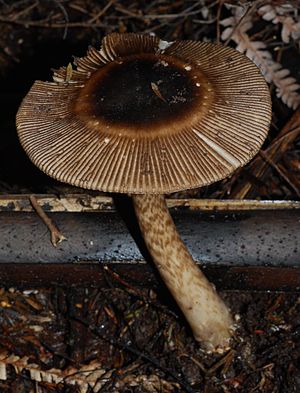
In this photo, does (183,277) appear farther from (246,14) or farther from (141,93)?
(246,14)

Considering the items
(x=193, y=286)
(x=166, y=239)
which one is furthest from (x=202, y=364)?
(x=166, y=239)

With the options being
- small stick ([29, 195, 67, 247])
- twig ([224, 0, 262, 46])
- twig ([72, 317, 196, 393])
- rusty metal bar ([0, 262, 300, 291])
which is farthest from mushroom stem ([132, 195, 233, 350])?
twig ([224, 0, 262, 46])

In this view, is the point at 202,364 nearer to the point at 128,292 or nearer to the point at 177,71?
the point at 128,292

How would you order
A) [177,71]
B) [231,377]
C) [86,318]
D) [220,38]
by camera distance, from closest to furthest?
[177,71]
[231,377]
[86,318]
[220,38]

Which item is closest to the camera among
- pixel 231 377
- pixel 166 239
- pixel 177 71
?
pixel 177 71

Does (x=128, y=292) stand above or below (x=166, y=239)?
below

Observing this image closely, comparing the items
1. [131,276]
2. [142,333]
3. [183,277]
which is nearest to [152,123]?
[183,277]
